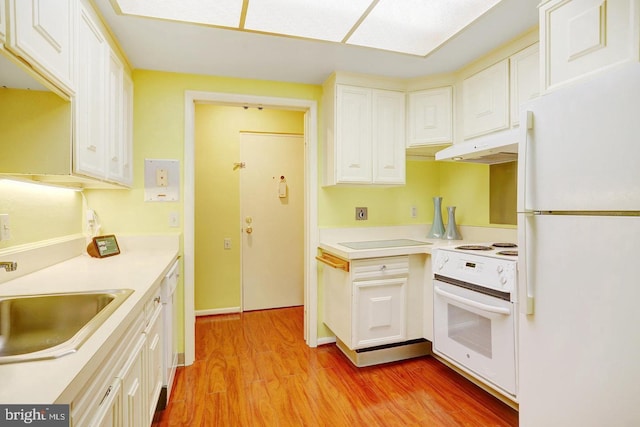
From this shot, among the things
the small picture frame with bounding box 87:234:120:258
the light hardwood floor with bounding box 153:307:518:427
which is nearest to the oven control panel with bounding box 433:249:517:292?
the light hardwood floor with bounding box 153:307:518:427

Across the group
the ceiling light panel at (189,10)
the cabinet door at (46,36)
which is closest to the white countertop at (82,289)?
the cabinet door at (46,36)

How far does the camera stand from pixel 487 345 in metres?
1.84

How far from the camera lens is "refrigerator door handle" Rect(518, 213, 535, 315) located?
1343 millimetres

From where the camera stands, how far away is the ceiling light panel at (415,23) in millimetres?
1617

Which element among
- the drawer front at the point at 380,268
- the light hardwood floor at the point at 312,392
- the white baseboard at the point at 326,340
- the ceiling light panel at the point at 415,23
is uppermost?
the ceiling light panel at the point at 415,23

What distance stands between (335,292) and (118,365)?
174 cm

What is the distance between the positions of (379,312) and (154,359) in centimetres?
147

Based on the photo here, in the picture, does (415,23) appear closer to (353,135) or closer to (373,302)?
(353,135)

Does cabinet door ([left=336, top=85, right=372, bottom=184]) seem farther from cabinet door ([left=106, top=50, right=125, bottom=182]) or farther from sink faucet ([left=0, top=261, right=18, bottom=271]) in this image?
sink faucet ([left=0, top=261, right=18, bottom=271])

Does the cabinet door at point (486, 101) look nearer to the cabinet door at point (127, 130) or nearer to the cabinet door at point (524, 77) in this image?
the cabinet door at point (524, 77)

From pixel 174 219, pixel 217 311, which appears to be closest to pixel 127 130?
pixel 174 219

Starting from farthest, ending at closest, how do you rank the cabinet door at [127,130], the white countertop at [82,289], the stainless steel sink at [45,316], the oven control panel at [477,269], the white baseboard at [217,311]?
the white baseboard at [217,311] < the cabinet door at [127,130] < the oven control panel at [477,269] < the stainless steel sink at [45,316] < the white countertop at [82,289]

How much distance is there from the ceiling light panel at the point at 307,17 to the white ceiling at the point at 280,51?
11cm

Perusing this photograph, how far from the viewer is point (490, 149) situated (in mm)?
1836
